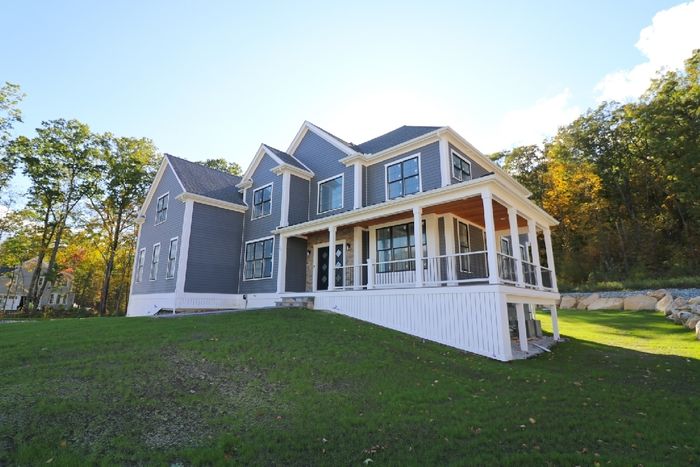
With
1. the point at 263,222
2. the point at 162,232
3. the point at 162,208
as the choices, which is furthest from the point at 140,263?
the point at 263,222

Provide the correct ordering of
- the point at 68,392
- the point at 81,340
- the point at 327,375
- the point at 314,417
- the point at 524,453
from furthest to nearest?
the point at 81,340
the point at 327,375
the point at 68,392
the point at 314,417
the point at 524,453

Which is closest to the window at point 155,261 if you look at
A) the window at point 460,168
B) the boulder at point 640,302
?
the window at point 460,168

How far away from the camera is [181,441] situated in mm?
4176

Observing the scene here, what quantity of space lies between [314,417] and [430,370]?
3246 millimetres

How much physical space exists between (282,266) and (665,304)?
61.8 feet

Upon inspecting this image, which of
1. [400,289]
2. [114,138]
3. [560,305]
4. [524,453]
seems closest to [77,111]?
[114,138]

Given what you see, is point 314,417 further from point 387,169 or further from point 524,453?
point 387,169

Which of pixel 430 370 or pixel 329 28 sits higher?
pixel 329 28

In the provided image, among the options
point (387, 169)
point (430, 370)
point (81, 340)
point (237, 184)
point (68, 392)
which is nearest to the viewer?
point (68, 392)

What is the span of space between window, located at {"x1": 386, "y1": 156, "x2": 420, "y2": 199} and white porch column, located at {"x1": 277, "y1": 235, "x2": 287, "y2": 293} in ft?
16.6

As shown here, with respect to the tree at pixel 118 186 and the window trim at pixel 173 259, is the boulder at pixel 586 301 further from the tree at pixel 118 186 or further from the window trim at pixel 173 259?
the tree at pixel 118 186

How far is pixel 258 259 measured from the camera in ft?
55.1

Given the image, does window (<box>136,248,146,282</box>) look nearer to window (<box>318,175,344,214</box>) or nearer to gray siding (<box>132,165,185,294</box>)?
gray siding (<box>132,165,185,294</box>)

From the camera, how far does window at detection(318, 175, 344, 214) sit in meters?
15.5
